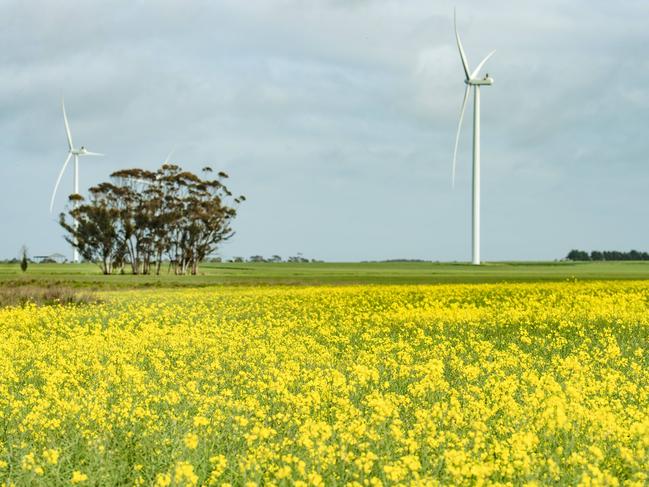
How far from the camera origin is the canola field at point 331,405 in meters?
6.93

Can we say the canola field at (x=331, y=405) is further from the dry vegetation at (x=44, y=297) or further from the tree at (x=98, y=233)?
the tree at (x=98, y=233)

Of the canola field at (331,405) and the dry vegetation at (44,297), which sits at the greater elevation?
the dry vegetation at (44,297)

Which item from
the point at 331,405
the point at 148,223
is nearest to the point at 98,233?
the point at 148,223

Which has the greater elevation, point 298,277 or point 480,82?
point 480,82

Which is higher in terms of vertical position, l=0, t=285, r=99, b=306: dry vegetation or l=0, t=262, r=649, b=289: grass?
l=0, t=262, r=649, b=289: grass

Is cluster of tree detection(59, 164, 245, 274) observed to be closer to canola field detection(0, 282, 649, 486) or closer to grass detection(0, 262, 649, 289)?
grass detection(0, 262, 649, 289)

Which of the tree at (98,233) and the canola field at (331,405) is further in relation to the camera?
the tree at (98,233)

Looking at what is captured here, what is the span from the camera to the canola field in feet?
22.7

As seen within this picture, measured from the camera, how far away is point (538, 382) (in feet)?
33.7

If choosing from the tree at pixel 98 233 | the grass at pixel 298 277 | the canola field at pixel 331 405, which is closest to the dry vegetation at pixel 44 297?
the canola field at pixel 331 405

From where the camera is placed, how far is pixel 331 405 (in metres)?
10.5

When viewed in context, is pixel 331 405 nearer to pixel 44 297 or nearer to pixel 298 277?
pixel 44 297

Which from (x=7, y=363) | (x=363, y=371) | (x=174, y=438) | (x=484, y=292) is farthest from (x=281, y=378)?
(x=484, y=292)

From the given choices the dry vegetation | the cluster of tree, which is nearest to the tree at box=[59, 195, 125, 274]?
the cluster of tree
